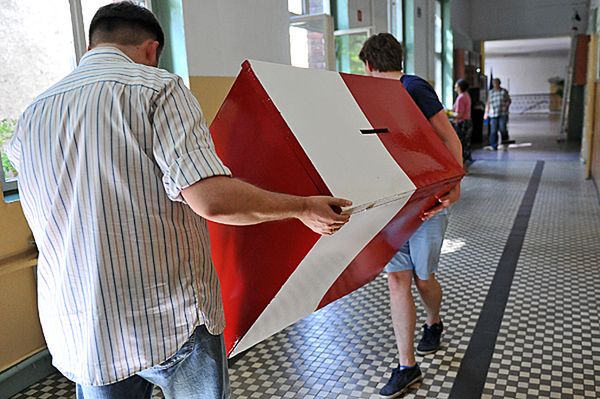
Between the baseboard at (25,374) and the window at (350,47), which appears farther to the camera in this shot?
the window at (350,47)

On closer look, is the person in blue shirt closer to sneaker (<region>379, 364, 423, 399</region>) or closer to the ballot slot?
sneaker (<region>379, 364, 423, 399</region>)

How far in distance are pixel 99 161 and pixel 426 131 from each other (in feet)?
3.80

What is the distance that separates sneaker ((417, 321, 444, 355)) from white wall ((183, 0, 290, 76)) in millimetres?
2114

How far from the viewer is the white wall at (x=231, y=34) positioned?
11.4 ft

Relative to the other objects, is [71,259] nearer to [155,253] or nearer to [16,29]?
[155,253]

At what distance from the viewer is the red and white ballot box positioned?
1.27 meters

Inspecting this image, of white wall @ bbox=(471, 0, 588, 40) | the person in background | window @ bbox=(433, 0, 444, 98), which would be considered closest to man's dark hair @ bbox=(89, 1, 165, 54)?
window @ bbox=(433, 0, 444, 98)

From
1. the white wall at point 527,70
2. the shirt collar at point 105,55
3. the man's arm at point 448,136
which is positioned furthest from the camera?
the white wall at point 527,70

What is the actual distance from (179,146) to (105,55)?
0.30 metres

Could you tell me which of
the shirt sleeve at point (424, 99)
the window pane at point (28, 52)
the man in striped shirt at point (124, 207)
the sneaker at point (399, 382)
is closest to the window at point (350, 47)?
the window pane at point (28, 52)

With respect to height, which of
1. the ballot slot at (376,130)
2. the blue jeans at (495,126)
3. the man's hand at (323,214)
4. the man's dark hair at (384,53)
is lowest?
the blue jeans at (495,126)

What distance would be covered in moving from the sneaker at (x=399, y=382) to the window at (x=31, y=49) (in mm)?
1926

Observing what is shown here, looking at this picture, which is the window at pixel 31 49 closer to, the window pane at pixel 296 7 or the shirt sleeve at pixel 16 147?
the shirt sleeve at pixel 16 147

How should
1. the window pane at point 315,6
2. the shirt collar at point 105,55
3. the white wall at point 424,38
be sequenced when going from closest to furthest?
the shirt collar at point 105,55, the window pane at point 315,6, the white wall at point 424,38
